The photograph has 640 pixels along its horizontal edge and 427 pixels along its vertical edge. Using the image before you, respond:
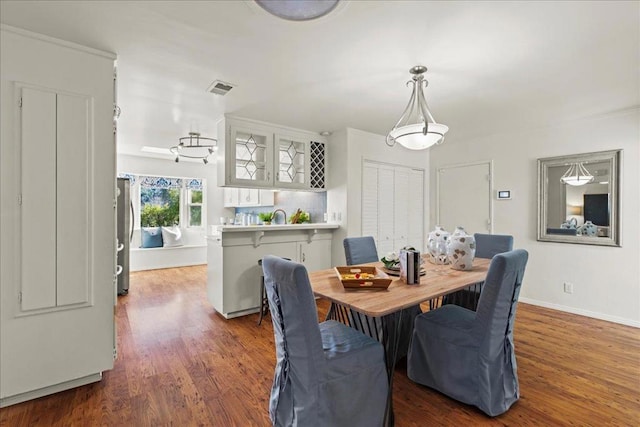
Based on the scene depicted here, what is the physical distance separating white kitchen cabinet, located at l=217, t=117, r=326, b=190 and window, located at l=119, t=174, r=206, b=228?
3.55 metres

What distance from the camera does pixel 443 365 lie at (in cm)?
199

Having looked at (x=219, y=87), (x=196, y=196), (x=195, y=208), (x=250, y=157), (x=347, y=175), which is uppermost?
(x=219, y=87)

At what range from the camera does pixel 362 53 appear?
2.17 meters

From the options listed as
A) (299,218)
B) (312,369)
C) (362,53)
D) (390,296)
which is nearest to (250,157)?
(299,218)

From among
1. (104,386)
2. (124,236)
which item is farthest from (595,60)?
(124,236)

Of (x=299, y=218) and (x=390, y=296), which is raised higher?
(x=299, y=218)

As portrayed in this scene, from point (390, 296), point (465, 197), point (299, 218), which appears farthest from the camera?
point (465, 197)

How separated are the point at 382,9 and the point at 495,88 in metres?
1.66

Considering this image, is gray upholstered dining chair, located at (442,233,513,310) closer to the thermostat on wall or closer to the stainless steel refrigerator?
the thermostat on wall

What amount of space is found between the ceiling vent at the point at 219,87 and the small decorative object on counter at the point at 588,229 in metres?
4.26

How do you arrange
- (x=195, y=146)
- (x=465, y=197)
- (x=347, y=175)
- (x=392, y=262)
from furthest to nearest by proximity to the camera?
(x=465, y=197)
(x=195, y=146)
(x=347, y=175)
(x=392, y=262)

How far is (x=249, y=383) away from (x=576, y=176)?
14.0 ft

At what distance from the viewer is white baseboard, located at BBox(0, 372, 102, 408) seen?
75.6 inches

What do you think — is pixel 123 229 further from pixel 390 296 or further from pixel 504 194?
pixel 504 194
